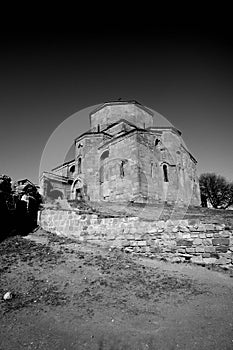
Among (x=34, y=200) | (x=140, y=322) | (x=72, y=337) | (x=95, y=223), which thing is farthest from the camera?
(x=34, y=200)

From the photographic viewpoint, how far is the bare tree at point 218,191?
3372 centimetres

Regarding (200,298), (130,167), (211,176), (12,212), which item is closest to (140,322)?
(200,298)

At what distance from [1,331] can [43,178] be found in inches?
825

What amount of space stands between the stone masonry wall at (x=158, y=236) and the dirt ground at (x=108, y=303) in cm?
55

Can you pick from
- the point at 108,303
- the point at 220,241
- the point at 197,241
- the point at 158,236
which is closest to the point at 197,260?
the point at 197,241

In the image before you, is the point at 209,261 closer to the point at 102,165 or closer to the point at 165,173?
the point at 165,173

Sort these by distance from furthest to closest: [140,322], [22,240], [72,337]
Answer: [22,240] → [140,322] → [72,337]

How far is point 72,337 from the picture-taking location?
3.27 m

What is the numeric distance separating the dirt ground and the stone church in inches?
463

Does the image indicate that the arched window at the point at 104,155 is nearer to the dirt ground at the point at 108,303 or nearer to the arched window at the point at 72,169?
the arched window at the point at 72,169

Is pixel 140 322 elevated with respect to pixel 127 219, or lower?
lower

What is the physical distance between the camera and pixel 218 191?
111 feet

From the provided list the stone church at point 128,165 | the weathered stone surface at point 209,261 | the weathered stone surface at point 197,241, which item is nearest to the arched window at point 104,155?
the stone church at point 128,165

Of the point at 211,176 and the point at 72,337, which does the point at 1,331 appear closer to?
the point at 72,337
